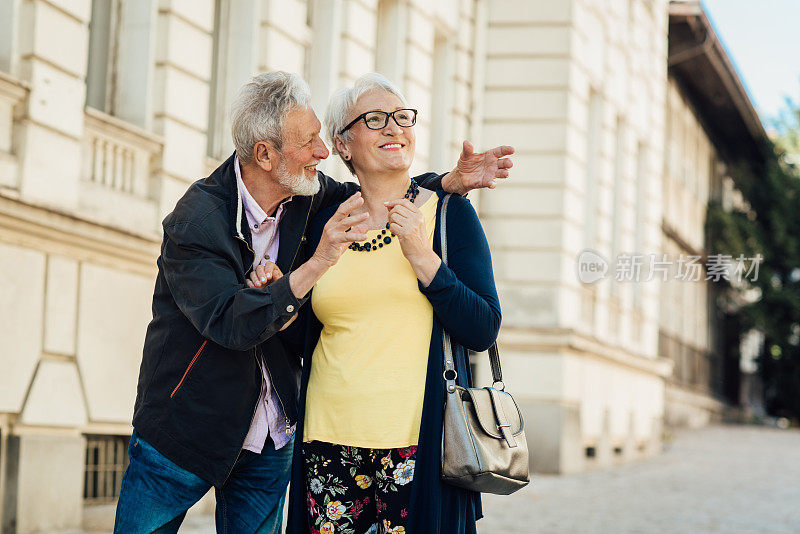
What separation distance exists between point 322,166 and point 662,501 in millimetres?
5170

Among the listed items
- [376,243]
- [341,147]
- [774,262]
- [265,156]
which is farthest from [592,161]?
[774,262]

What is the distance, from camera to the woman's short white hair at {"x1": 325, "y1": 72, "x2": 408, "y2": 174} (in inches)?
140

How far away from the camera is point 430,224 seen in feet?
11.3

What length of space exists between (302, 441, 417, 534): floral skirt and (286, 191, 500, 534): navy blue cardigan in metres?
0.05

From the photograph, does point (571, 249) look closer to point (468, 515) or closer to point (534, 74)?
point (534, 74)

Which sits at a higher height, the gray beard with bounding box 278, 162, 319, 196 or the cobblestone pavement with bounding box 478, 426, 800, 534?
the gray beard with bounding box 278, 162, 319, 196

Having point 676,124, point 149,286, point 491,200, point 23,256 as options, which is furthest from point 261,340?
point 676,124

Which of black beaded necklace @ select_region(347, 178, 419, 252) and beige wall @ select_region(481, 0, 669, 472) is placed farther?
beige wall @ select_region(481, 0, 669, 472)

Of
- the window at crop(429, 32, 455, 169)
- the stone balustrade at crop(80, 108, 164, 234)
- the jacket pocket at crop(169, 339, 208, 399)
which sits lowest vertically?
the jacket pocket at crop(169, 339, 208, 399)

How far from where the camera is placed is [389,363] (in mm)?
3340

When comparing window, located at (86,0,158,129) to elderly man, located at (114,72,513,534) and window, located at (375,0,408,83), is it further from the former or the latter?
elderly man, located at (114,72,513,534)

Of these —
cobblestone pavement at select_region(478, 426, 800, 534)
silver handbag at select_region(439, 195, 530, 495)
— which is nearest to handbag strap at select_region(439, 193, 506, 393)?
silver handbag at select_region(439, 195, 530, 495)

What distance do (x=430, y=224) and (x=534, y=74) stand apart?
493 inches

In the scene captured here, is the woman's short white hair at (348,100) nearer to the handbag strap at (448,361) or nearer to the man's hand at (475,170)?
the man's hand at (475,170)
